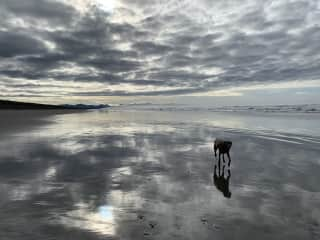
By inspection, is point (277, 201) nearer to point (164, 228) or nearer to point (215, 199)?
point (215, 199)

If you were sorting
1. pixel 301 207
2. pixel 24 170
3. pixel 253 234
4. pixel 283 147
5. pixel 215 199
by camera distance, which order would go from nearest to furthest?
1. pixel 253 234
2. pixel 301 207
3. pixel 215 199
4. pixel 24 170
5. pixel 283 147

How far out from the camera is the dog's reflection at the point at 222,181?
311 inches

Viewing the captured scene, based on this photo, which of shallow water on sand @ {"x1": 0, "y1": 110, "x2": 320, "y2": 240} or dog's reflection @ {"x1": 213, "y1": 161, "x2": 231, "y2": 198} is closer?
shallow water on sand @ {"x1": 0, "y1": 110, "x2": 320, "y2": 240}

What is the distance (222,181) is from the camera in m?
8.93

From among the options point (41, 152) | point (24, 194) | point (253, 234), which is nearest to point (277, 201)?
point (253, 234)

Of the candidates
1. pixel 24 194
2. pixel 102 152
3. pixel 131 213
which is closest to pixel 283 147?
pixel 102 152

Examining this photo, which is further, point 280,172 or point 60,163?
point 60,163

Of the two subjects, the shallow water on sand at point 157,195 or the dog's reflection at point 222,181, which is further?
the dog's reflection at point 222,181

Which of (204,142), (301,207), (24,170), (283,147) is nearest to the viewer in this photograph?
(301,207)

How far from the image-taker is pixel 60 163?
1137 cm

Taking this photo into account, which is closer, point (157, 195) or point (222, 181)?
point (157, 195)

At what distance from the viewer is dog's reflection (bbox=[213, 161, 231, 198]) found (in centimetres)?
791

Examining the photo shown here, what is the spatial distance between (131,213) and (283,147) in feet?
42.1

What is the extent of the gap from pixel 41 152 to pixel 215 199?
10522 millimetres
